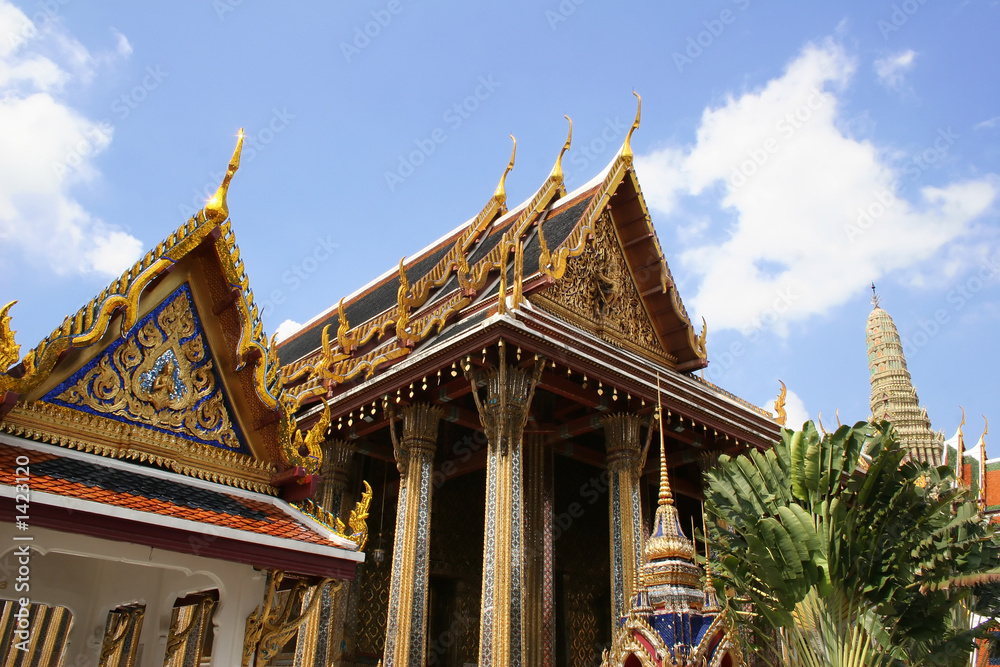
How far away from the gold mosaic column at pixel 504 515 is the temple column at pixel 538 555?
26.0 inches

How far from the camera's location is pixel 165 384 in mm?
4543

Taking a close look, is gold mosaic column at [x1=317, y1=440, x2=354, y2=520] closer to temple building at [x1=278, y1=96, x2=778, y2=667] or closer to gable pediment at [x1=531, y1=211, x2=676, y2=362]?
temple building at [x1=278, y1=96, x2=778, y2=667]

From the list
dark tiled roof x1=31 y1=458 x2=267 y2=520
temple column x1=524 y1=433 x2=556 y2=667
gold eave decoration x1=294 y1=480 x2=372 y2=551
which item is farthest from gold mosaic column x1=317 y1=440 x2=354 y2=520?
dark tiled roof x1=31 y1=458 x2=267 y2=520

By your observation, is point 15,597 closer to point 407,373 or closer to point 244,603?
point 244,603

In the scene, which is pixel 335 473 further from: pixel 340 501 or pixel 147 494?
pixel 147 494

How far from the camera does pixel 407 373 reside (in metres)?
9.60

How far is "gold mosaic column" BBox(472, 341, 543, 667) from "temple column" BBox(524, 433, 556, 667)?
66 cm

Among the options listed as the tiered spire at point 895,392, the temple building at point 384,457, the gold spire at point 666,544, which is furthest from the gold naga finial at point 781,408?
the tiered spire at point 895,392

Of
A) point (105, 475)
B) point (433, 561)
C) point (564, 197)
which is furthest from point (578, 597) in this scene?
point (105, 475)

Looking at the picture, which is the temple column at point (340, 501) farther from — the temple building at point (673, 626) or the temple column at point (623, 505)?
the temple building at point (673, 626)

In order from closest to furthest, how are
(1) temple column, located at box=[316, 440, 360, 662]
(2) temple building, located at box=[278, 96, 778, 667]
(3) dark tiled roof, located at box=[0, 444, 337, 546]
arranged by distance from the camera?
(3) dark tiled roof, located at box=[0, 444, 337, 546], (2) temple building, located at box=[278, 96, 778, 667], (1) temple column, located at box=[316, 440, 360, 662]

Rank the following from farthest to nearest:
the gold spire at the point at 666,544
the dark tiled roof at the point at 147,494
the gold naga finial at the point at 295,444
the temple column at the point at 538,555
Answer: the temple column at the point at 538,555 < the gold spire at the point at 666,544 < the gold naga finial at the point at 295,444 < the dark tiled roof at the point at 147,494

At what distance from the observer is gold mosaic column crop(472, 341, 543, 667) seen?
7.93 m

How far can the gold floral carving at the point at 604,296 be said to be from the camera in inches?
434
